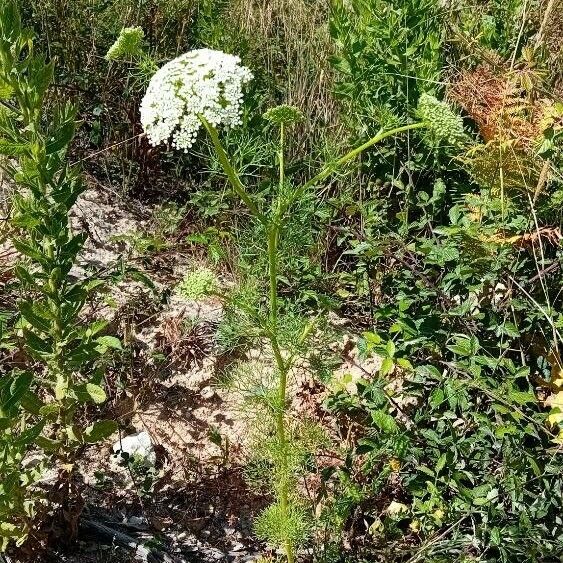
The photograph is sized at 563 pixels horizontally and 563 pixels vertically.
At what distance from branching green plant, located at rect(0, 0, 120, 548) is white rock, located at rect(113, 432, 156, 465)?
59 centimetres

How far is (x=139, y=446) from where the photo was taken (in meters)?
3.11

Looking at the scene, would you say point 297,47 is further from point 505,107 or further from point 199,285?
point 199,285

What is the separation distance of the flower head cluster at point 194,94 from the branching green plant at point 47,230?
379 mm

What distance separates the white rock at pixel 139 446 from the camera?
3.10 metres

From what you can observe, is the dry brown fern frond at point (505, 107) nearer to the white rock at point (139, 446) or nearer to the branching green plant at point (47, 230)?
the branching green plant at point (47, 230)

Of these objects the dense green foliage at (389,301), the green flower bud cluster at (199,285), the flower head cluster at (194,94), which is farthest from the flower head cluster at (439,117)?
the green flower bud cluster at (199,285)

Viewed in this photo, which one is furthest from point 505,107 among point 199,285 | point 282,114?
point 199,285

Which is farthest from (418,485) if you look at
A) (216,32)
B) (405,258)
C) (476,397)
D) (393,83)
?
(216,32)

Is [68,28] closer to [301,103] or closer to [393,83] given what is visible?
[301,103]

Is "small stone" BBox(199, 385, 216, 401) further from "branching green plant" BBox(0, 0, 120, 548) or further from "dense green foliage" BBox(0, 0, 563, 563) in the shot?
"branching green plant" BBox(0, 0, 120, 548)

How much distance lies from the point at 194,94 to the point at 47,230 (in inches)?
25.5

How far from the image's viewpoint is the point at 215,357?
3.45 metres

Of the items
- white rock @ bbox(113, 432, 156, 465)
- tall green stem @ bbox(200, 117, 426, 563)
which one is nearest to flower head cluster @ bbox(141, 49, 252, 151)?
tall green stem @ bbox(200, 117, 426, 563)

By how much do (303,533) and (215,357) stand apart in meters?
1.13
